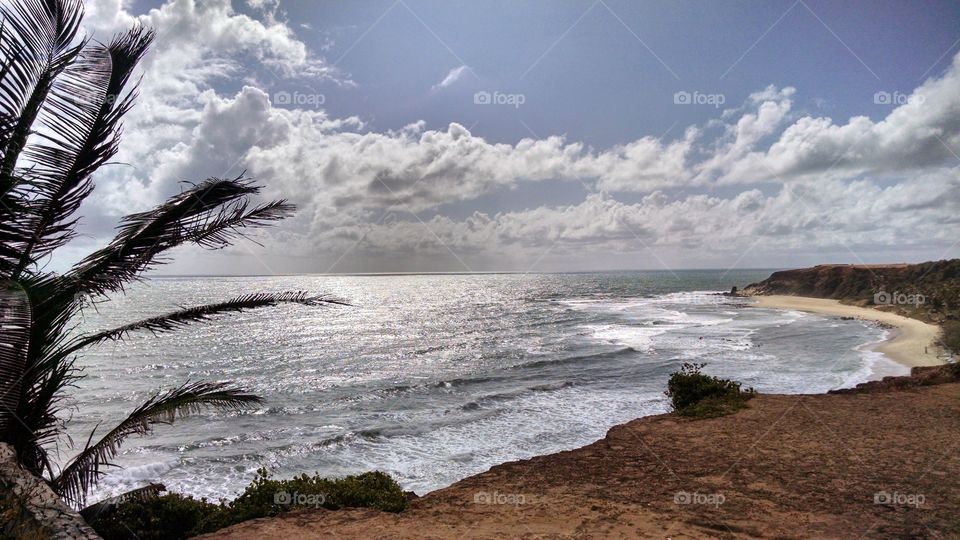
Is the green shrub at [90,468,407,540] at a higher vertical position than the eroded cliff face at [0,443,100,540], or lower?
lower

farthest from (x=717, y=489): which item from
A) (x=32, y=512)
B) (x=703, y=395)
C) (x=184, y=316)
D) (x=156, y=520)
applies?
(x=32, y=512)

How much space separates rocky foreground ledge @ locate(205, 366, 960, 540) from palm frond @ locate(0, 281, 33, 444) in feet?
9.96

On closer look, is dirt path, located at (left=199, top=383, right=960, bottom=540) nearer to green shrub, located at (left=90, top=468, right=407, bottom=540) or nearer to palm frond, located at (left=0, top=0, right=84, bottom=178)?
green shrub, located at (left=90, top=468, right=407, bottom=540)

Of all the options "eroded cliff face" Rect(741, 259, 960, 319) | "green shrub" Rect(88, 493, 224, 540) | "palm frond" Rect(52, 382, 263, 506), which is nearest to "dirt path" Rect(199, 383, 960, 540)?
"green shrub" Rect(88, 493, 224, 540)

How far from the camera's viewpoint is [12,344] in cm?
492

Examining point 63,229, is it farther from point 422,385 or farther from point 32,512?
point 422,385

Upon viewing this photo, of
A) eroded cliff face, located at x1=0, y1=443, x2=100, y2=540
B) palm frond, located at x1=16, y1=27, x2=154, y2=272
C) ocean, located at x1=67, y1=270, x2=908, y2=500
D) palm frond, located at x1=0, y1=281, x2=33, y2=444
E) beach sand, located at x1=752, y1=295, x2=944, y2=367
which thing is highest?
palm frond, located at x1=16, y1=27, x2=154, y2=272

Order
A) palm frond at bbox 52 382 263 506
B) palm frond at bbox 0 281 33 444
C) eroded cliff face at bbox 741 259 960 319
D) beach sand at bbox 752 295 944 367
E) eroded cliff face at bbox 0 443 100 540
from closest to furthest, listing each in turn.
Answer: eroded cliff face at bbox 0 443 100 540 → palm frond at bbox 0 281 33 444 → palm frond at bbox 52 382 263 506 → beach sand at bbox 752 295 944 367 → eroded cliff face at bbox 741 259 960 319

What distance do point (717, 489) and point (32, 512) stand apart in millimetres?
8736

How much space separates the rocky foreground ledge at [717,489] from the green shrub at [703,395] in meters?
1.13

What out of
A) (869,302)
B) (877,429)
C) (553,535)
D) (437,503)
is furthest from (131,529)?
(869,302)

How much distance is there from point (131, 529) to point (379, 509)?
11.0 ft

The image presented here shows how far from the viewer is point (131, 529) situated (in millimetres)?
6766

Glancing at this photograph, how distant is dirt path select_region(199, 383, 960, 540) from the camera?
6.76 metres
